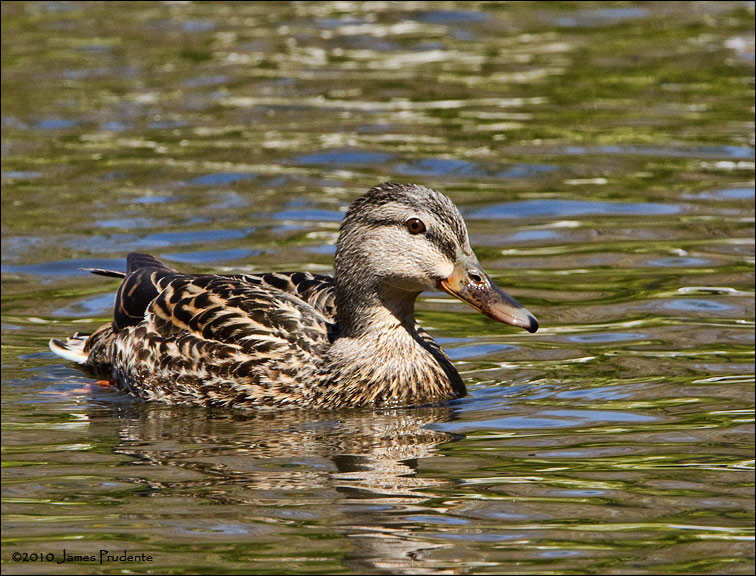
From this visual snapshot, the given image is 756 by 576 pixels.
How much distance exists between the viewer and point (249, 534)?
7.13m

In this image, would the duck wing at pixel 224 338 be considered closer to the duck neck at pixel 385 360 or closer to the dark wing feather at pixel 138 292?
the dark wing feather at pixel 138 292

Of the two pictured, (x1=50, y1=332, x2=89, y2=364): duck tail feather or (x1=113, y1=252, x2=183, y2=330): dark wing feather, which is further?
(x1=50, y1=332, x2=89, y2=364): duck tail feather

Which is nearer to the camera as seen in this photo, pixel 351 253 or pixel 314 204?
pixel 351 253

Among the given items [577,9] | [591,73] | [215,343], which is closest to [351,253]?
[215,343]

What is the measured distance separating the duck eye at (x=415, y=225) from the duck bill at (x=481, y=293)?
32 cm

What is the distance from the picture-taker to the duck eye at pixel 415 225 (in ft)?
31.3

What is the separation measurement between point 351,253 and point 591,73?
11.0m

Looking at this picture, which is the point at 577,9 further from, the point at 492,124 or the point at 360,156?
the point at 360,156

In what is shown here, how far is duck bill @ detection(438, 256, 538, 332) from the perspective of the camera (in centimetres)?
930

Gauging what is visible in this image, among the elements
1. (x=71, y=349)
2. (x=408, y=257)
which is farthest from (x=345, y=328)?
(x=71, y=349)
